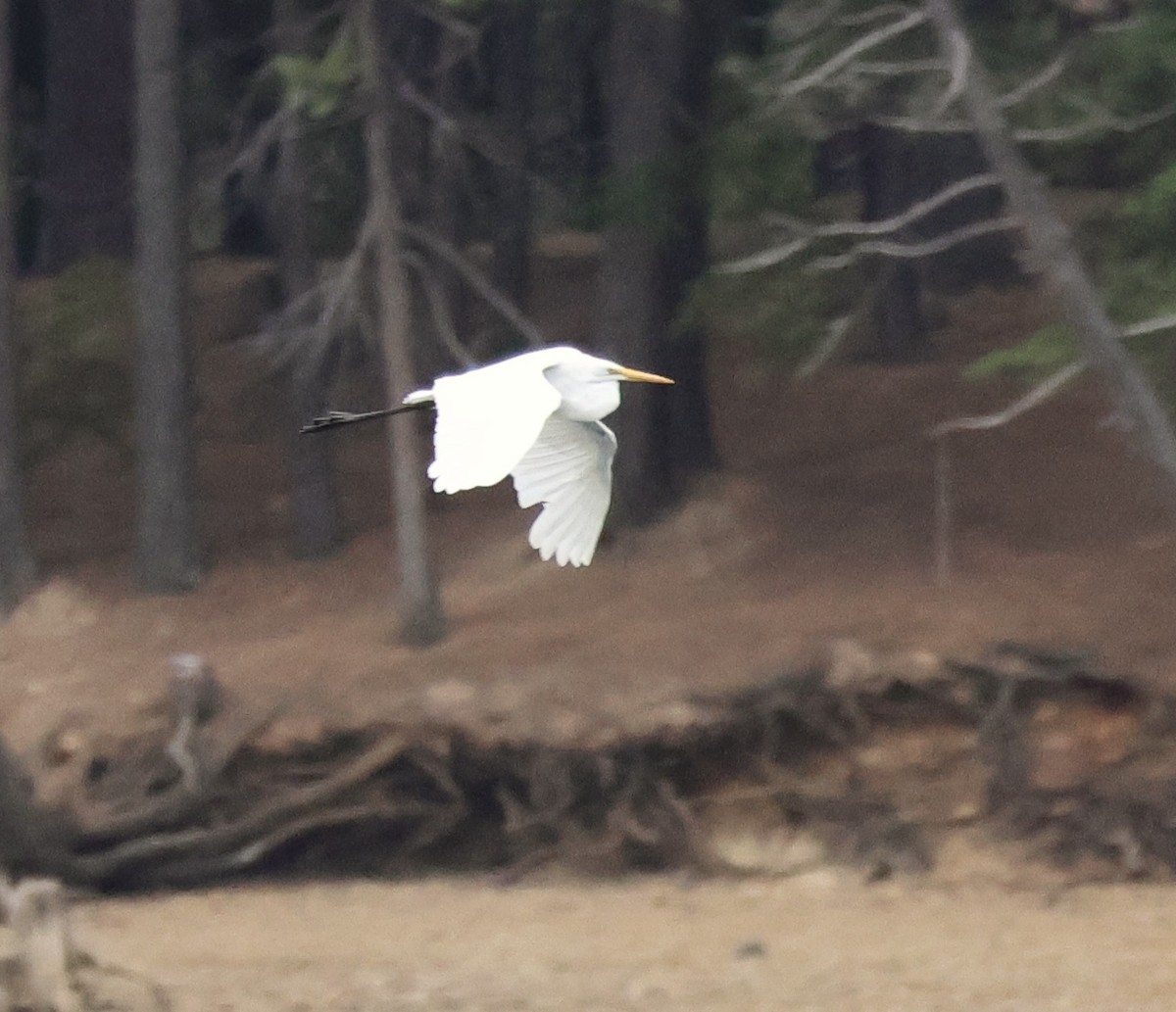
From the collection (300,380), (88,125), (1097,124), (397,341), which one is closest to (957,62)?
(1097,124)

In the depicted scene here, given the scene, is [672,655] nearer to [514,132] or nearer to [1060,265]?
[1060,265]

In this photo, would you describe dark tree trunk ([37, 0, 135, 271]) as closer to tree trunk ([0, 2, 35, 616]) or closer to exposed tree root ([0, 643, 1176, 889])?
tree trunk ([0, 2, 35, 616])

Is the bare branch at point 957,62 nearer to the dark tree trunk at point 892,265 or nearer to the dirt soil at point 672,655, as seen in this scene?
the dirt soil at point 672,655

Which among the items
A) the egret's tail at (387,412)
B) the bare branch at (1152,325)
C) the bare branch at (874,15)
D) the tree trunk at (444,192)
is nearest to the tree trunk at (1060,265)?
the bare branch at (1152,325)

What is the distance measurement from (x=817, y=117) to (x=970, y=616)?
10.5 feet

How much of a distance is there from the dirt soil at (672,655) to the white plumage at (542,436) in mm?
4714

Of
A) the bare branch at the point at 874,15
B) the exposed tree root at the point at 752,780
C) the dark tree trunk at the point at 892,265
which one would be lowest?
the exposed tree root at the point at 752,780

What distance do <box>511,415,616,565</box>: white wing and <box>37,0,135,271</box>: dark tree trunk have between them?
15.1m

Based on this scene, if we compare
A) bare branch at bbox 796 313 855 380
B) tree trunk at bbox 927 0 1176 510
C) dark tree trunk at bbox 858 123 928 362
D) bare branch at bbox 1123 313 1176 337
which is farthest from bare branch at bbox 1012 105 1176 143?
dark tree trunk at bbox 858 123 928 362

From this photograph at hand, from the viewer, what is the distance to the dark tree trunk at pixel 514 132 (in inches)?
736

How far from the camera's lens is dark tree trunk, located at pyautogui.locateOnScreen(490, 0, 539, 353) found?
18688 millimetres

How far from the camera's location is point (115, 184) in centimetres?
2161

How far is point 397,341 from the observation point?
1370 cm

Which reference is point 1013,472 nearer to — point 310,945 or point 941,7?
point 941,7
